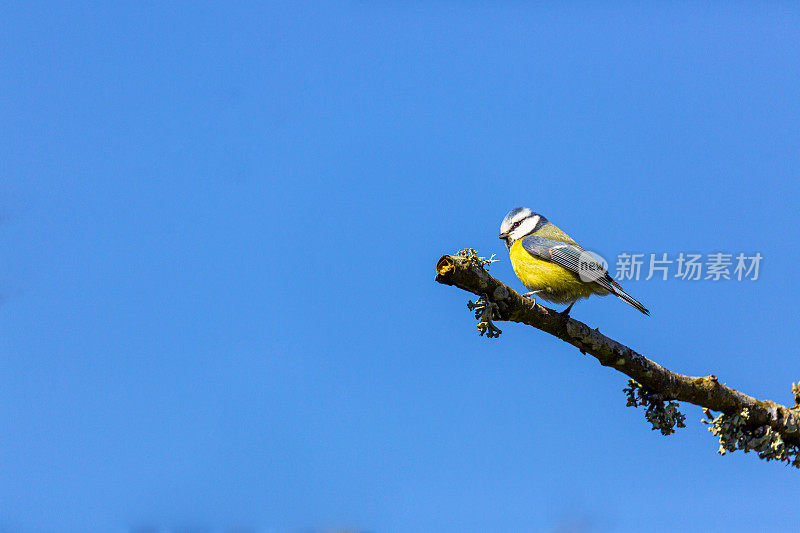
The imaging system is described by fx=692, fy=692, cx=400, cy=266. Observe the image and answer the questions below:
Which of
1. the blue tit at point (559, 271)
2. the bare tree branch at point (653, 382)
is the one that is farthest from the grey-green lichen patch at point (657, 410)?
the blue tit at point (559, 271)

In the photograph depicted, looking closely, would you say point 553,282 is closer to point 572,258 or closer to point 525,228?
point 572,258

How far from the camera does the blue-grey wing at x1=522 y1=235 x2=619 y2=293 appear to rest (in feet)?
21.1

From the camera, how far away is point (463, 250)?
15.2 ft

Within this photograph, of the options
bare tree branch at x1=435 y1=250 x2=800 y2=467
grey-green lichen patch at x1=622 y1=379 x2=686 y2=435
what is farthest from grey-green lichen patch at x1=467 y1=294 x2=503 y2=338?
grey-green lichen patch at x1=622 y1=379 x2=686 y2=435

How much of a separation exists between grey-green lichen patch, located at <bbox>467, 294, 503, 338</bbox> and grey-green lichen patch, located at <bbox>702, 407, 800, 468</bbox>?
2.30 meters

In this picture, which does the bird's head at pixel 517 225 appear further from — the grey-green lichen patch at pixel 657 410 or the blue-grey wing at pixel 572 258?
the grey-green lichen patch at pixel 657 410

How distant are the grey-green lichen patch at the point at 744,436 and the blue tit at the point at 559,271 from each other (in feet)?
3.84

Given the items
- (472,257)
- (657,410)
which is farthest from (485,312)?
(657,410)

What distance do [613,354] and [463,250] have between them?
1.58 metres

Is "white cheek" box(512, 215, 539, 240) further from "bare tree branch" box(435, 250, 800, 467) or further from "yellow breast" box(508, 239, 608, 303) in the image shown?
"bare tree branch" box(435, 250, 800, 467)

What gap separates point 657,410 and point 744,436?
35.3 inches

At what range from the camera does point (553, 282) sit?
646 cm

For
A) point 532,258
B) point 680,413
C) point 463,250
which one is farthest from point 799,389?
point 463,250

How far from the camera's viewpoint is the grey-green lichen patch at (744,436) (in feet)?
18.7
